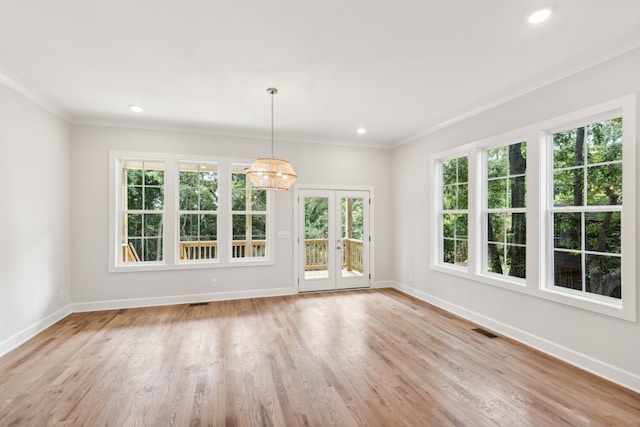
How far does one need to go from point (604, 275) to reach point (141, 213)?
6130 mm

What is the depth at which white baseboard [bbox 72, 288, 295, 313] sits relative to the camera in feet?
15.7

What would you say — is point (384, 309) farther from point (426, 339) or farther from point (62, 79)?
point (62, 79)

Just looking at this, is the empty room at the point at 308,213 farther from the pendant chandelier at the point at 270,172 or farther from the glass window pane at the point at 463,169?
the glass window pane at the point at 463,169

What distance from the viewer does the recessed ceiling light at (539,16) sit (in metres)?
2.27

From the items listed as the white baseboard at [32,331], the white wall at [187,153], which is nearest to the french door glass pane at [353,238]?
the white wall at [187,153]

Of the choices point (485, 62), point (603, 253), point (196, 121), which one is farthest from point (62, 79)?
point (603, 253)

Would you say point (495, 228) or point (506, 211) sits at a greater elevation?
point (506, 211)

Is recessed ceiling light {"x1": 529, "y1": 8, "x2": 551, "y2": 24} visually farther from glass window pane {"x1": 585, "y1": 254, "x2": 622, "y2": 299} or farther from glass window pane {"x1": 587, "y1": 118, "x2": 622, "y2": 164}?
glass window pane {"x1": 585, "y1": 254, "x2": 622, "y2": 299}

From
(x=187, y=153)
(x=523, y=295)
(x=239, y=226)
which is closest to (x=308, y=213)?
(x=239, y=226)

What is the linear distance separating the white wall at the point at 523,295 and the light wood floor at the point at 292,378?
0.21 metres

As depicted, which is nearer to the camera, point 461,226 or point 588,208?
point 588,208

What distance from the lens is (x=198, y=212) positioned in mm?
5336

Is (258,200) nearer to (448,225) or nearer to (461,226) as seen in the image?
(448,225)

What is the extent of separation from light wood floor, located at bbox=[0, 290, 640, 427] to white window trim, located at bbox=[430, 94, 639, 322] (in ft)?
2.21
